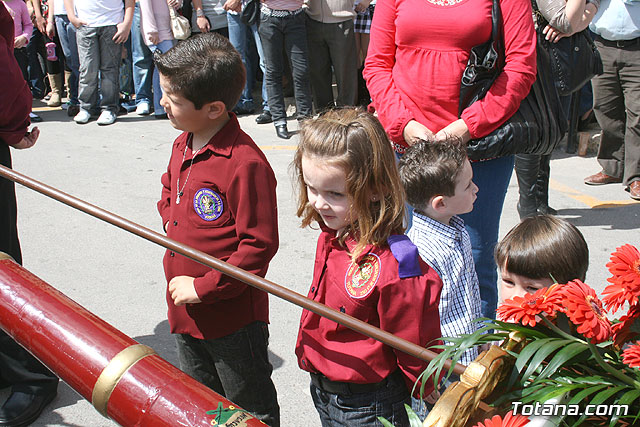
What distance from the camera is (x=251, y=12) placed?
22.8ft

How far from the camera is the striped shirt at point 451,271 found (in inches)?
91.0

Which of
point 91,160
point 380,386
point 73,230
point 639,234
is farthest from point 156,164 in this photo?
point 380,386

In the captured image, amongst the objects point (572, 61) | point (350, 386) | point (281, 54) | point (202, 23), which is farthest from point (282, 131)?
point (350, 386)

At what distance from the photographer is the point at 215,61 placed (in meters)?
2.28

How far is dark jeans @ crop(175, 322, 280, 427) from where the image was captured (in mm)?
2330

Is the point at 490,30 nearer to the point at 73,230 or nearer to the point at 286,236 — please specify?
the point at 286,236

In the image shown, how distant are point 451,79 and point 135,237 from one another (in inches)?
113

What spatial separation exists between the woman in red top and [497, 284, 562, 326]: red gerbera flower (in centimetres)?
175

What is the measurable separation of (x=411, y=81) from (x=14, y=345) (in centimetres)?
203

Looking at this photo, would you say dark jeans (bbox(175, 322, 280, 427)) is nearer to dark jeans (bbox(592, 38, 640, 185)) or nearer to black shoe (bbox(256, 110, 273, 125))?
dark jeans (bbox(592, 38, 640, 185))

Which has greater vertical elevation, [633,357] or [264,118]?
[633,357]

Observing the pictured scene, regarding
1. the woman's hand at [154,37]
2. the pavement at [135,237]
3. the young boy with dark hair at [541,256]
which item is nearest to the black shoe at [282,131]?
the pavement at [135,237]

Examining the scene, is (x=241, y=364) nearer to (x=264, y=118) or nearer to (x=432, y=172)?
(x=432, y=172)

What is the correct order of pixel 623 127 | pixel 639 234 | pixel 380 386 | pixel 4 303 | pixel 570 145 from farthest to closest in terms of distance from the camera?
pixel 570 145, pixel 623 127, pixel 639 234, pixel 380 386, pixel 4 303
